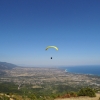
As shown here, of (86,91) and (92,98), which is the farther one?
(86,91)

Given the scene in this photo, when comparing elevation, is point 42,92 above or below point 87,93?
below

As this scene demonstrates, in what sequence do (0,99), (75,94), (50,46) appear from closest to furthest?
(50,46)
(0,99)
(75,94)

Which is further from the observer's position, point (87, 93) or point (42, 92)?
point (42, 92)

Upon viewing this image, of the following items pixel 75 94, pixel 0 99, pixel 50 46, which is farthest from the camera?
pixel 75 94

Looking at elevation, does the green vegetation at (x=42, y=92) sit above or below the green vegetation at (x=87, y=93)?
below

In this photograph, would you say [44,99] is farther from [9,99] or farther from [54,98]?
[9,99]

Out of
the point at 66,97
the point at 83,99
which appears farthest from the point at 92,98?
the point at 66,97

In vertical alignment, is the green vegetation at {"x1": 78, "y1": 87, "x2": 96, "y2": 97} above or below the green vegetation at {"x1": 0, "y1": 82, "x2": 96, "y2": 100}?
above

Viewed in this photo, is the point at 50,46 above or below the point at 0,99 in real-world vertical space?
above

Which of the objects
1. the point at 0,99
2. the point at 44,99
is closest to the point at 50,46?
the point at 44,99
